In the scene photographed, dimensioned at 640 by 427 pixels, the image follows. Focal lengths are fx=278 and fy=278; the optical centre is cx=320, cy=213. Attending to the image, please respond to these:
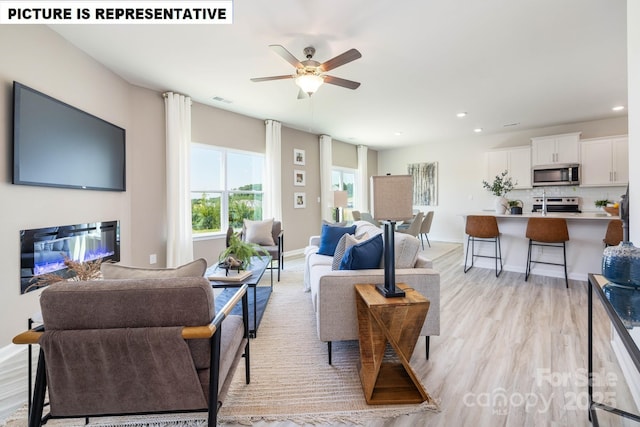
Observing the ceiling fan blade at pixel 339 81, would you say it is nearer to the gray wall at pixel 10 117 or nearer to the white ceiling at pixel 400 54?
the white ceiling at pixel 400 54

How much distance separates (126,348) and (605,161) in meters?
7.55

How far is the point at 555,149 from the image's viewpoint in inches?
224

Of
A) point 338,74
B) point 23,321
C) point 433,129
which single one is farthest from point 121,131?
point 433,129

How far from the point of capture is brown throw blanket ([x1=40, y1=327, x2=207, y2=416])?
1018 mm

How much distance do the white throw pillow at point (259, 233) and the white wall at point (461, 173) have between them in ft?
15.3

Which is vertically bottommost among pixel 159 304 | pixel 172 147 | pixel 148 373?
pixel 148 373

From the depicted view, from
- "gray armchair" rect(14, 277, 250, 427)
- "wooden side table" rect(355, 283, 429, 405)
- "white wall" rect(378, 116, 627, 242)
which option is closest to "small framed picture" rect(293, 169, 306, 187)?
"white wall" rect(378, 116, 627, 242)

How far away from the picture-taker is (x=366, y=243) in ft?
6.94

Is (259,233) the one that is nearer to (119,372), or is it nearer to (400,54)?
(400,54)

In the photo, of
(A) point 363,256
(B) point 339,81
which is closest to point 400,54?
(B) point 339,81

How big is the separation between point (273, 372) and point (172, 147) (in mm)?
3423

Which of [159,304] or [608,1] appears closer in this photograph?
[159,304]

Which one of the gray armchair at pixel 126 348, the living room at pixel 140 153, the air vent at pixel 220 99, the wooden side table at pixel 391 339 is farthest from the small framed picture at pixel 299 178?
the gray armchair at pixel 126 348

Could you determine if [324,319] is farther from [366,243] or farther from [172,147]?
[172,147]
